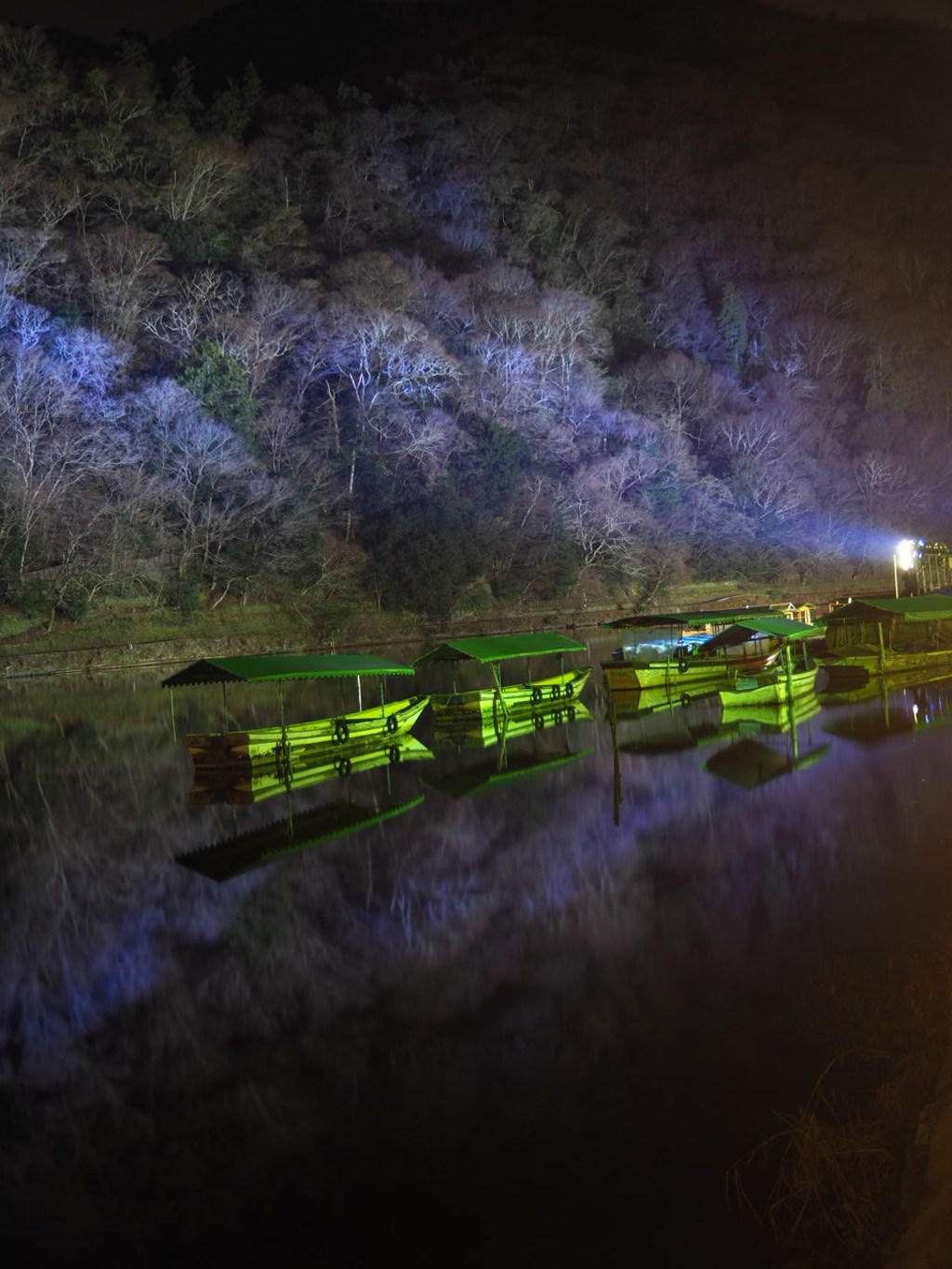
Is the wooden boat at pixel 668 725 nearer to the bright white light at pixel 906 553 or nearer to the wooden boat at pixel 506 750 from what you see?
the wooden boat at pixel 506 750

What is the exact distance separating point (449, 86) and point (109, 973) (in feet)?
321

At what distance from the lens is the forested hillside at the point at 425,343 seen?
46844mm

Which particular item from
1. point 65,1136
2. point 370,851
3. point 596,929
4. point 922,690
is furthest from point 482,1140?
point 922,690

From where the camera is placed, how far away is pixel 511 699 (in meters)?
28.8

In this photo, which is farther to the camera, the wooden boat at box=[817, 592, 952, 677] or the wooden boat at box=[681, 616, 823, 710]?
the wooden boat at box=[817, 592, 952, 677]

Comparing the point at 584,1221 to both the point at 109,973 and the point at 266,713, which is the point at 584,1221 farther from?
the point at 266,713

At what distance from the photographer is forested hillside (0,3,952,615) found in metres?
46.8

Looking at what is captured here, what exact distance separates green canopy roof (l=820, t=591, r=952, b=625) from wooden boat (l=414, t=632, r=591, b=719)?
9.97 meters

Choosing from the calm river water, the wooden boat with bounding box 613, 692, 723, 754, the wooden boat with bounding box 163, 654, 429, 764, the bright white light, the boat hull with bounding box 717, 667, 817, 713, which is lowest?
the wooden boat with bounding box 613, 692, 723, 754

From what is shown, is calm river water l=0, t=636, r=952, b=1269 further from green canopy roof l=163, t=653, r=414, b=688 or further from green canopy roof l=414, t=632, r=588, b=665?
green canopy roof l=414, t=632, r=588, b=665

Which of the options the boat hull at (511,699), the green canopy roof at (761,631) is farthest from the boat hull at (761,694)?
the boat hull at (511,699)

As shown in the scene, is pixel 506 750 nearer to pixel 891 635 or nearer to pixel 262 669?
pixel 262 669

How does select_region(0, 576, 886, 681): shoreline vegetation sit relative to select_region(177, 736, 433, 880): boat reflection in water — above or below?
above

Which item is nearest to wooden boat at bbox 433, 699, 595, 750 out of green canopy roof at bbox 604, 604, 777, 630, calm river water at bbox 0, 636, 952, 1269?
green canopy roof at bbox 604, 604, 777, 630
